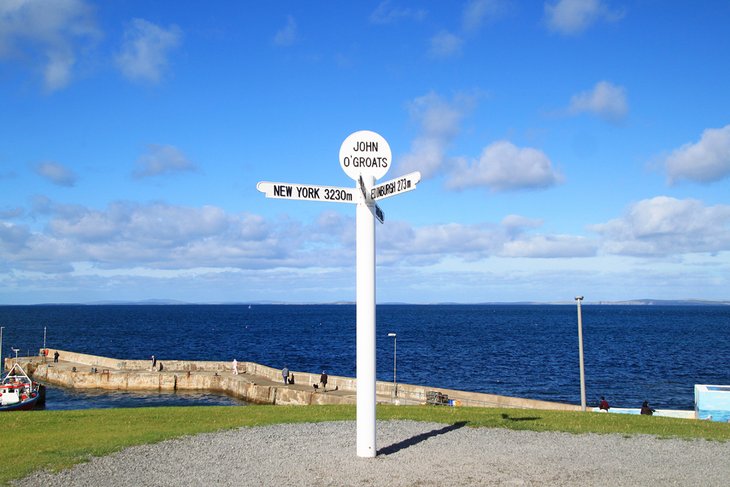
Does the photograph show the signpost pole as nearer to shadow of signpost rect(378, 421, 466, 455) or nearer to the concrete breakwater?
shadow of signpost rect(378, 421, 466, 455)

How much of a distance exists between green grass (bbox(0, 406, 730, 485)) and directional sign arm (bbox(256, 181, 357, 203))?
650 cm

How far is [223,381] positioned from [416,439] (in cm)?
3871

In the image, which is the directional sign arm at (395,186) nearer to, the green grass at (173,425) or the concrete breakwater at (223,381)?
the green grass at (173,425)

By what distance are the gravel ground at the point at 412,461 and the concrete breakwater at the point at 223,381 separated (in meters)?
19.6

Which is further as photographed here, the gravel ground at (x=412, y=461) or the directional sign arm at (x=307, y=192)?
the directional sign arm at (x=307, y=192)

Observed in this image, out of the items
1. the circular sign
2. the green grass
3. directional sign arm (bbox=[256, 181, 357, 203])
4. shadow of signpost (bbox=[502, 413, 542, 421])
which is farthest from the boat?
the circular sign

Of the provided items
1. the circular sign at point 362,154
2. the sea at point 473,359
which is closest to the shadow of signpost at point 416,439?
the circular sign at point 362,154

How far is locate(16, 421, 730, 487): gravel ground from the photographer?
10.4 metres

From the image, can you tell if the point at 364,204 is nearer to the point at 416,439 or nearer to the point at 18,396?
the point at 416,439

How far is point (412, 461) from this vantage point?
11633 mm

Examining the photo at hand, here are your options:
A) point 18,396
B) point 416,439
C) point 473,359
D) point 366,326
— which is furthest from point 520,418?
point 473,359

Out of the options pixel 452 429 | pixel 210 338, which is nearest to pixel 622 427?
pixel 452 429

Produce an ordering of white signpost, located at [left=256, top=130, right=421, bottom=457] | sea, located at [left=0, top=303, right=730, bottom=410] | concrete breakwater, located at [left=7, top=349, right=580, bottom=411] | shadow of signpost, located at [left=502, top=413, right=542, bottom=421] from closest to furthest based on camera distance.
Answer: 1. white signpost, located at [left=256, top=130, right=421, bottom=457]
2. shadow of signpost, located at [left=502, top=413, right=542, bottom=421]
3. concrete breakwater, located at [left=7, top=349, right=580, bottom=411]
4. sea, located at [left=0, top=303, right=730, bottom=410]

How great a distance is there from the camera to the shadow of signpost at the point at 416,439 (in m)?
12.6
